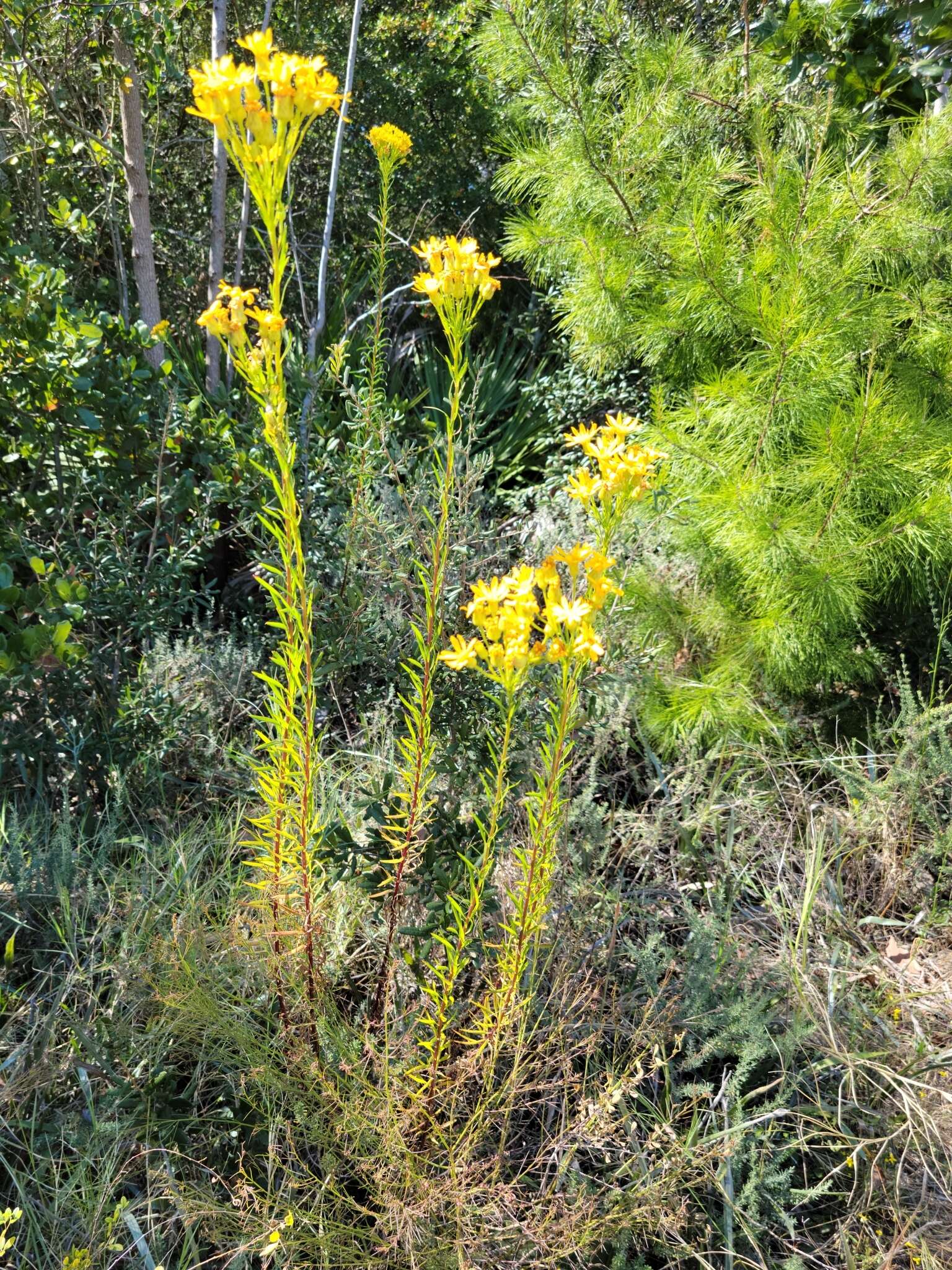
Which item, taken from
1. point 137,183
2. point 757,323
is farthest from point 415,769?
point 137,183

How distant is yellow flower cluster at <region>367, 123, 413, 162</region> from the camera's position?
1.62 metres

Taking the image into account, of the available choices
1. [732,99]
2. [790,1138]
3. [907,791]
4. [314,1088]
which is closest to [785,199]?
[732,99]

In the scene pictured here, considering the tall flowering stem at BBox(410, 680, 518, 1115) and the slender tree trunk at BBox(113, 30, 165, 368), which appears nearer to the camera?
the tall flowering stem at BBox(410, 680, 518, 1115)

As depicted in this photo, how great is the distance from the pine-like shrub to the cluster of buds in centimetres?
163

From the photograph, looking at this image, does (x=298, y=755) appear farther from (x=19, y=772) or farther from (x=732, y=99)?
(x=732, y=99)

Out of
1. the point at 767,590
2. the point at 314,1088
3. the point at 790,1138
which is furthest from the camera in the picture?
the point at 767,590

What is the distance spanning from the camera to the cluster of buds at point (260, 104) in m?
0.82

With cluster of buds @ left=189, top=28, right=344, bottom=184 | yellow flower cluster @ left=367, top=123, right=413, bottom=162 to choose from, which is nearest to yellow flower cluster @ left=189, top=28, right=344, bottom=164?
cluster of buds @ left=189, top=28, right=344, bottom=184

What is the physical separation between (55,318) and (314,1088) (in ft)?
5.84

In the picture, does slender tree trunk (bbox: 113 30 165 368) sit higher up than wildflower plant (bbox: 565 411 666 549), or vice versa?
slender tree trunk (bbox: 113 30 165 368)

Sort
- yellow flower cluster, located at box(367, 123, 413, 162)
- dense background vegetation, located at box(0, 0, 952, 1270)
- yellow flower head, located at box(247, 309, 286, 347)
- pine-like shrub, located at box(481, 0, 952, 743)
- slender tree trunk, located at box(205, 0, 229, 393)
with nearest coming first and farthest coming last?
yellow flower head, located at box(247, 309, 286, 347)
dense background vegetation, located at box(0, 0, 952, 1270)
yellow flower cluster, located at box(367, 123, 413, 162)
pine-like shrub, located at box(481, 0, 952, 743)
slender tree trunk, located at box(205, 0, 229, 393)

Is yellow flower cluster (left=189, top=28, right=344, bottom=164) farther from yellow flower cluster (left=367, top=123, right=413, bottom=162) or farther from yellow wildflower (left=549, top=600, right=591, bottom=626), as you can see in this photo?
yellow flower cluster (left=367, top=123, right=413, bottom=162)

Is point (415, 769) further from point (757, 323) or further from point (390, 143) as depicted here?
point (757, 323)

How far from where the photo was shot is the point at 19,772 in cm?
218
